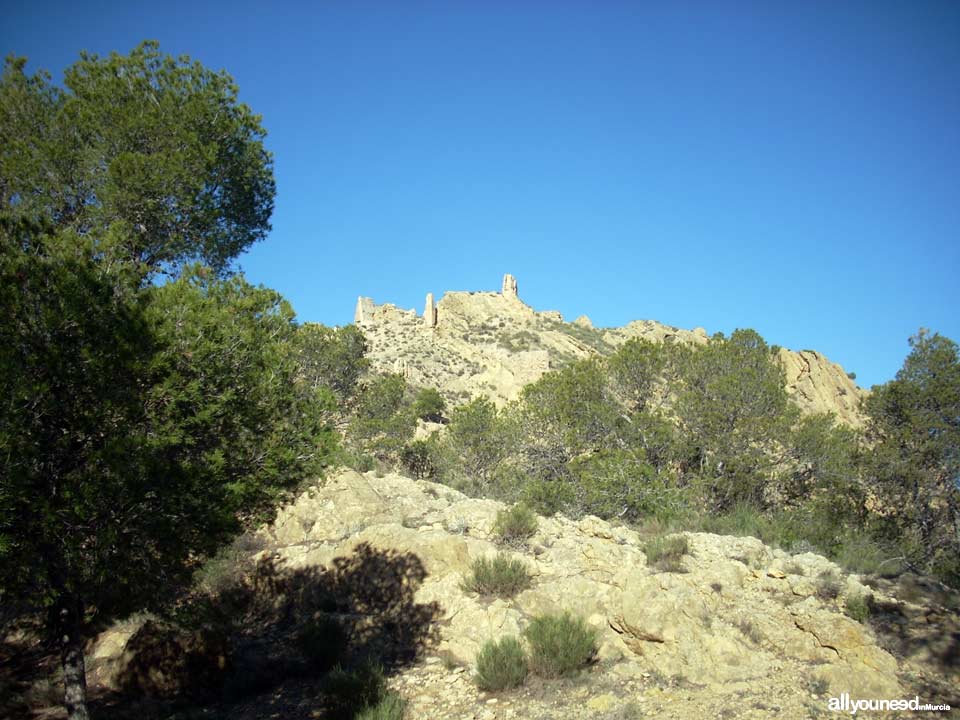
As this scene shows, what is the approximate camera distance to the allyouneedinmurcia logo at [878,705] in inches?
268

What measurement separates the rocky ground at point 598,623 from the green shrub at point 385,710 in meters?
0.42

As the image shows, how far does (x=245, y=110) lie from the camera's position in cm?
1185

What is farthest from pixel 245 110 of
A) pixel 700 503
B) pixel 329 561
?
pixel 700 503

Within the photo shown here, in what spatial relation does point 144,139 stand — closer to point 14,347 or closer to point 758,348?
point 14,347

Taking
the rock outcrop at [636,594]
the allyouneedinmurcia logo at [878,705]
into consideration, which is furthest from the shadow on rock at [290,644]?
the allyouneedinmurcia logo at [878,705]

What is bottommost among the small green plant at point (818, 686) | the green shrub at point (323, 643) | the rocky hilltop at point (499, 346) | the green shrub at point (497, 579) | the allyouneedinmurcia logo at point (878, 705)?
the allyouneedinmurcia logo at point (878, 705)

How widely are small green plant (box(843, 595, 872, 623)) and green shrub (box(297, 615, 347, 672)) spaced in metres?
7.84

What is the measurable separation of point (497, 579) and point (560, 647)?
1.86 m

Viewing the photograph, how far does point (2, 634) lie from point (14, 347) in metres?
3.06

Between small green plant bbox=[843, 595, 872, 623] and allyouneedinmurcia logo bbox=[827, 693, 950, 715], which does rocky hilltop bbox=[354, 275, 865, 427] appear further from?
allyouneedinmurcia logo bbox=[827, 693, 950, 715]

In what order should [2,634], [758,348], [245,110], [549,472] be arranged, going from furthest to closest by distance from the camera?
1. [758,348]
2. [549,472]
3. [245,110]
4. [2,634]

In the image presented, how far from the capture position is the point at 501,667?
7.76 meters

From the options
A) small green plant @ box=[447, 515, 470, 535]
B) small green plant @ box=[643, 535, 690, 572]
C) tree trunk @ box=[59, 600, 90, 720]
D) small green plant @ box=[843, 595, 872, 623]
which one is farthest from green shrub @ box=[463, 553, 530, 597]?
tree trunk @ box=[59, 600, 90, 720]

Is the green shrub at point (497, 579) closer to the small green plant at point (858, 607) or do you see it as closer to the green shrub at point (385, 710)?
the green shrub at point (385, 710)
